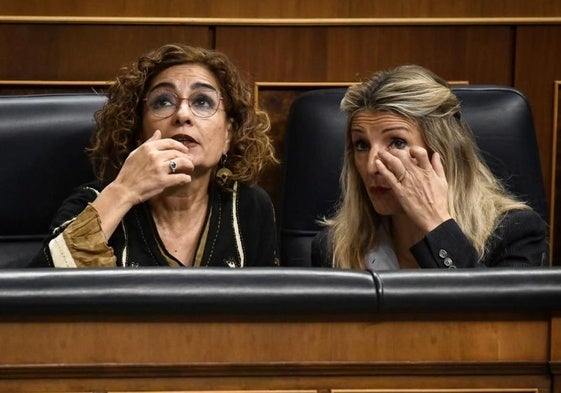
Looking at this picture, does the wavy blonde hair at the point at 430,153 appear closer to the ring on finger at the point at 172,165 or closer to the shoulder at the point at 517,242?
the shoulder at the point at 517,242

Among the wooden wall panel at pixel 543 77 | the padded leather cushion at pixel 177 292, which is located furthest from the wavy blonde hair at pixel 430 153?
the padded leather cushion at pixel 177 292

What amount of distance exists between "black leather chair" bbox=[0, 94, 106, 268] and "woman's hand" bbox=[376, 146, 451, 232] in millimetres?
436

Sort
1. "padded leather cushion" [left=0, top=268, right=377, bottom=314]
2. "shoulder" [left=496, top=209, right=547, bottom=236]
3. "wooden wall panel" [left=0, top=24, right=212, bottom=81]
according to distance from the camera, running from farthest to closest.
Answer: "wooden wall panel" [left=0, top=24, right=212, bottom=81] → "shoulder" [left=496, top=209, right=547, bottom=236] → "padded leather cushion" [left=0, top=268, right=377, bottom=314]

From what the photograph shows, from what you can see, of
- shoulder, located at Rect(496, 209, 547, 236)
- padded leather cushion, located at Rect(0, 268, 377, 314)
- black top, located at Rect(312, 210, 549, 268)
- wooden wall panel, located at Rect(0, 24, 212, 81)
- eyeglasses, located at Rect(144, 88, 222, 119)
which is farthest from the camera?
wooden wall panel, located at Rect(0, 24, 212, 81)

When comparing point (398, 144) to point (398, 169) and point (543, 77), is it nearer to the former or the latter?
point (398, 169)

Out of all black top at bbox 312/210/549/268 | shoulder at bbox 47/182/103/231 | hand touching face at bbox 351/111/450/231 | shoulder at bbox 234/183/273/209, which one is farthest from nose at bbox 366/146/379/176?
shoulder at bbox 47/182/103/231

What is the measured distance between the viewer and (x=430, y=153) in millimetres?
1326

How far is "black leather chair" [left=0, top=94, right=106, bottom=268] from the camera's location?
4.60 feet

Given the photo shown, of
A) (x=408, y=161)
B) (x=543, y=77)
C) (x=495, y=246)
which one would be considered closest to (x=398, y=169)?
(x=408, y=161)

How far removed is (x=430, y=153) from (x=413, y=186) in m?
0.08

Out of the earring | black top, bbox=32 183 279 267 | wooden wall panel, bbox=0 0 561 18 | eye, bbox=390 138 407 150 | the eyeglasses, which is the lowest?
black top, bbox=32 183 279 267

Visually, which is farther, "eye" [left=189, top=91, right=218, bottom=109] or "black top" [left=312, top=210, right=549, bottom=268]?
"eye" [left=189, top=91, right=218, bottom=109]

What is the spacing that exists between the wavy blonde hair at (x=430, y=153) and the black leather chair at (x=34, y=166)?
0.37 metres

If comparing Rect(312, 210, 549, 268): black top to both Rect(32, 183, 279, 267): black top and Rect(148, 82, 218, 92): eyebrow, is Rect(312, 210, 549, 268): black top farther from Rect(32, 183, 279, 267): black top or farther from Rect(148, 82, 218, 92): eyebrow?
Rect(148, 82, 218, 92): eyebrow
